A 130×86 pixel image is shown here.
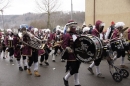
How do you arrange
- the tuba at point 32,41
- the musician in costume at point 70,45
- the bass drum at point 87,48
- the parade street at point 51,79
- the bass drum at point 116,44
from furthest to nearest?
the tuba at point 32,41 < the parade street at point 51,79 < the bass drum at point 116,44 < the musician in costume at point 70,45 < the bass drum at point 87,48

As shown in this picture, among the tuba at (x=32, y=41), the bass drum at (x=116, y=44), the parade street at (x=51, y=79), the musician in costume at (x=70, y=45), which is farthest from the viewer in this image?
the tuba at (x=32, y=41)

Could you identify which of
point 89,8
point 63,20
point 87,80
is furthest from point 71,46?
point 63,20

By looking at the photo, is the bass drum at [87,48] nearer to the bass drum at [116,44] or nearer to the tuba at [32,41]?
the bass drum at [116,44]

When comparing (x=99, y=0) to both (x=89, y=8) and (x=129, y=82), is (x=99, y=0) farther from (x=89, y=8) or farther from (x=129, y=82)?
(x=129, y=82)

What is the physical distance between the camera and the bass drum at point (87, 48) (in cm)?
512

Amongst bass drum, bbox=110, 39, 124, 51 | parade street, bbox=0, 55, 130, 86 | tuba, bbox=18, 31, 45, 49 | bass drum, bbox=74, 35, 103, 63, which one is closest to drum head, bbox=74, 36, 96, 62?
bass drum, bbox=74, 35, 103, 63

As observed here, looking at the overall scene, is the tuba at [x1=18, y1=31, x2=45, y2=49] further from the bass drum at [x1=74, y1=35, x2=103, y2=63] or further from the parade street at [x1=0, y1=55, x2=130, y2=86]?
the bass drum at [x1=74, y1=35, x2=103, y2=63]

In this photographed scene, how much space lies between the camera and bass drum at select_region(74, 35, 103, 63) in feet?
16.8

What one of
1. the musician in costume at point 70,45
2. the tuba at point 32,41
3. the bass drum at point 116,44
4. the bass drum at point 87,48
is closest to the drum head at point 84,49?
the bass drum at point 87,48

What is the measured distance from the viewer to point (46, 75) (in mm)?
7449

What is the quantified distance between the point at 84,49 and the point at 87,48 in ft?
0.32

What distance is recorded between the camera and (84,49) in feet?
17.3

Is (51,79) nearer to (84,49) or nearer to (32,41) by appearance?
(32,41)

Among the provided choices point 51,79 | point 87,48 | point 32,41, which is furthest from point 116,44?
point 32,41
